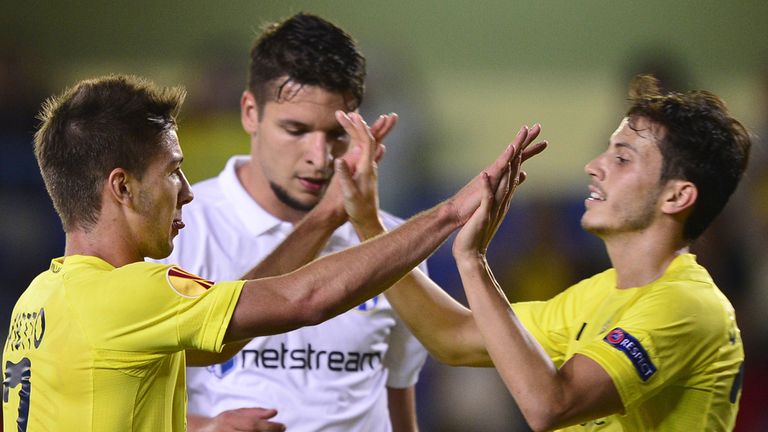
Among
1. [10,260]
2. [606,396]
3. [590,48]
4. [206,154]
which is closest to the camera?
[606,396]

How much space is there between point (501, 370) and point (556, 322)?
54 cm

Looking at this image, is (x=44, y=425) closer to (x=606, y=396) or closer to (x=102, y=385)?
(x=102, y=385)

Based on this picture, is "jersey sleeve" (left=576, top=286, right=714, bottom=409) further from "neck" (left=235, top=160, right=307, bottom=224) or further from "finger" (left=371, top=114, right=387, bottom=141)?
"neck" (left=235, top=160, right=307, bottom=224)

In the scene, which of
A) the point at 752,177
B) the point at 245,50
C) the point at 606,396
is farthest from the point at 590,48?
the point at 606,396

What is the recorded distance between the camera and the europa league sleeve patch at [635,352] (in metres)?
2.39

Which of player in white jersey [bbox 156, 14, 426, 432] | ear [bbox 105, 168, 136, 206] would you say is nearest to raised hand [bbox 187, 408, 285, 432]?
player in white jersey [bbox 156, 14, 426, 432]

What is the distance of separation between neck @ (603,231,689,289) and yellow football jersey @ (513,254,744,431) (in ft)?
0.15

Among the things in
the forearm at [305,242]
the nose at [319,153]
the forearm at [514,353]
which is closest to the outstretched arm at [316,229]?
the forearm at [305,242]

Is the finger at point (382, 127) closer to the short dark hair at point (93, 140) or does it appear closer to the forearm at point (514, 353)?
the forearm at point (514, 353)

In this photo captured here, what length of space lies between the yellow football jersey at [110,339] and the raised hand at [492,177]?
579 millimetres

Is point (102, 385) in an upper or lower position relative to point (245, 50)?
lower

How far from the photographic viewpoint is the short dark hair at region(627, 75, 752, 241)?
2.71m

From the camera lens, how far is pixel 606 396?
7.79 feet

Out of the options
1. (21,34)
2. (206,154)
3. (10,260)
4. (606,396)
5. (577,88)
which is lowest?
(606,396)
